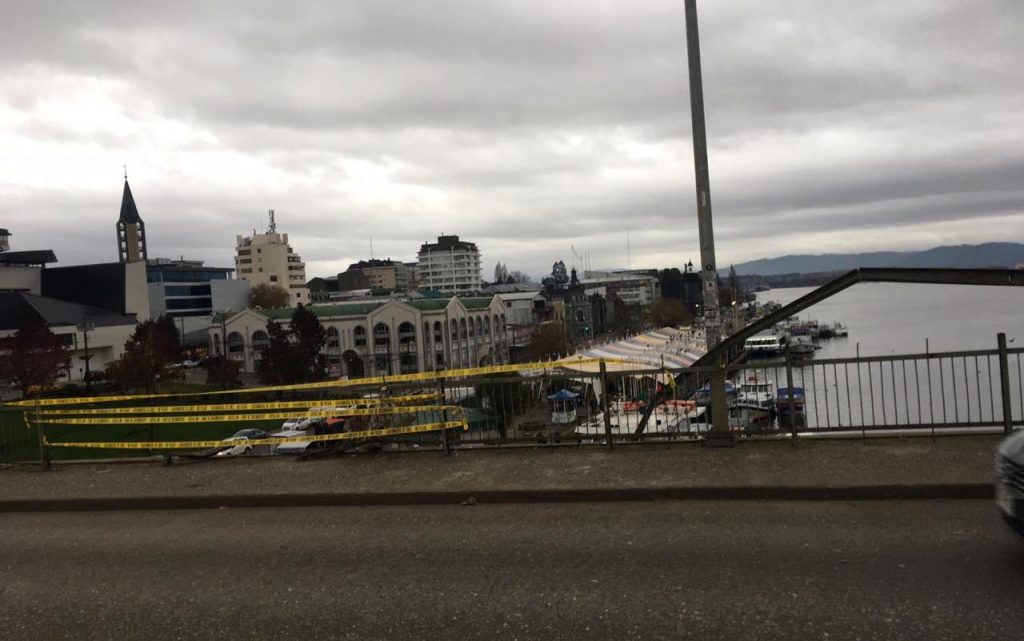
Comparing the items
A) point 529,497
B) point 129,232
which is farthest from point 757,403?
point 129,232

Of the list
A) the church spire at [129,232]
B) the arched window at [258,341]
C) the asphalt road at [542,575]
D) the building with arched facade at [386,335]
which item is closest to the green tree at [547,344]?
the building with arched facade at [386,335]

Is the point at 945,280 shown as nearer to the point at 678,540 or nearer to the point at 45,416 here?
the point at 678,540

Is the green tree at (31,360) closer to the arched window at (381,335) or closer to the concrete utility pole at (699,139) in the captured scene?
the arched window at (381,335)

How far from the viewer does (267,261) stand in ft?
470

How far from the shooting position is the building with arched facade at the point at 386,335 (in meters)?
75.9

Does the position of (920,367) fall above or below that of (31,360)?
below

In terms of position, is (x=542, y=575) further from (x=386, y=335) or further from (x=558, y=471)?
(x=386, y=335)

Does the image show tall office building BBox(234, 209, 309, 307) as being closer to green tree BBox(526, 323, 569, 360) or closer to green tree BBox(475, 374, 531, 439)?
green tree BBox(526, 323, 569, 360)

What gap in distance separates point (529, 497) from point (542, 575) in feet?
6.57

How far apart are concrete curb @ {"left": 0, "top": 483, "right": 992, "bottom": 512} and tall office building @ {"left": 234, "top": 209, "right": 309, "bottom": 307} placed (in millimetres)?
138419

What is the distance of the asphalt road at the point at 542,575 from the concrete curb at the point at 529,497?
6.3 inches

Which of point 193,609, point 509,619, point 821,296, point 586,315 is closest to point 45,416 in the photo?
point 193,609

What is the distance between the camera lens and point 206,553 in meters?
6.45

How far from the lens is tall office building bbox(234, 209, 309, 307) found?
14275cm
